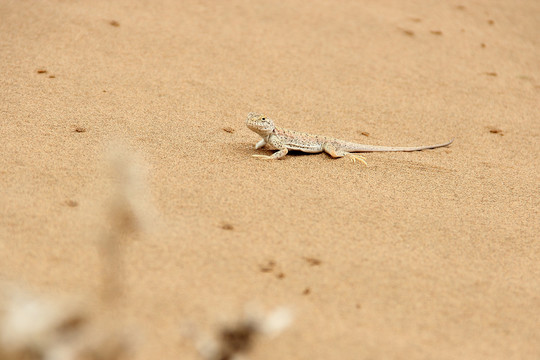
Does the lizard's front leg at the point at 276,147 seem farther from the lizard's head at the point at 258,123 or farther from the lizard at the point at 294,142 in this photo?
the lizard's head at the point at 258,123

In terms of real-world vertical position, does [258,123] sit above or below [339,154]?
above

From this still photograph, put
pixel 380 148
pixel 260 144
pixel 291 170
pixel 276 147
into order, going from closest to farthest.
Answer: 1. pixel 291 170
2. pixel 276 147
3. pixel 260 144
4. pixel 380 148

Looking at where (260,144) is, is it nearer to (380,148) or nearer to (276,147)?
(276,147)

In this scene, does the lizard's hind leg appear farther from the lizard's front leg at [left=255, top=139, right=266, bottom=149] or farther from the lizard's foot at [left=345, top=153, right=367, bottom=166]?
the lizard's front leg at [left=255, top=139, right=266, bottom=149]

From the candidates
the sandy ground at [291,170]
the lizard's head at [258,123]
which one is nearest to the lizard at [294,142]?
the lizard's head at [258,123]

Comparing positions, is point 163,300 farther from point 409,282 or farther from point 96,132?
point 96,132

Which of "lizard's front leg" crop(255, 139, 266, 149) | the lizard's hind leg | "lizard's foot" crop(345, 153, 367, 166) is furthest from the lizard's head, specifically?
"lizard's foot" crop(345, 153, 367, 166)

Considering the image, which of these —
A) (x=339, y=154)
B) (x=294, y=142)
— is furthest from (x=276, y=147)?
(x=339, y=154)
